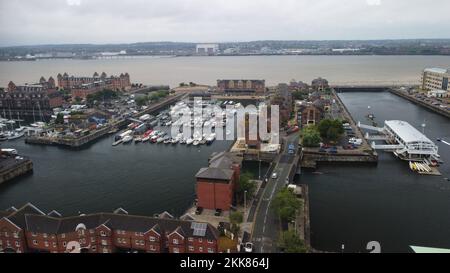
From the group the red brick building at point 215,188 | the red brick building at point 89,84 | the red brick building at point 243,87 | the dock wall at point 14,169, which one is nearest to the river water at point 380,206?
the red brick building at point 215,188

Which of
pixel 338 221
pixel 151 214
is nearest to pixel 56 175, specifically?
pixel 151 214

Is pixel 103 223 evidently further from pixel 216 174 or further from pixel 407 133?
pixel 407 133

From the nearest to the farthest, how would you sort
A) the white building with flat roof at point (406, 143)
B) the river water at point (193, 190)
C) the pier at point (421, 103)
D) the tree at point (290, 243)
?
the tree at point (290, 243)
the river water at point (193, 190)
the white building with flat roof at point (406, 143)
the pier at point (421, 103)

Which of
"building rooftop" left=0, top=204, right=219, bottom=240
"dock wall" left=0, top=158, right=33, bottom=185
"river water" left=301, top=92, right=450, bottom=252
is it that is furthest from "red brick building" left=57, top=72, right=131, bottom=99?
"building rooftop" left=0, top=204, right=219, bottom=240

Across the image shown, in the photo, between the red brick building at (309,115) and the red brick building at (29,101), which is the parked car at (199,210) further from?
the red brick building at (29,101)

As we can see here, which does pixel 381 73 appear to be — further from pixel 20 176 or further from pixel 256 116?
pixel 20 176

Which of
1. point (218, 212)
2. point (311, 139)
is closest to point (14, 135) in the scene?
point (218, 212)
